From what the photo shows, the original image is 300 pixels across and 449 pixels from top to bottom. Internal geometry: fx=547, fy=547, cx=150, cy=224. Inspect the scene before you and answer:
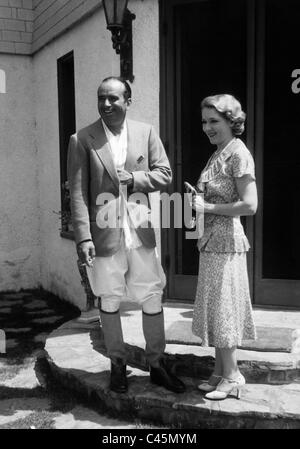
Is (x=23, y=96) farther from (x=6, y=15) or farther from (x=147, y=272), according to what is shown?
(x=147, y=272)

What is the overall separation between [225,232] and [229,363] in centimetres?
77

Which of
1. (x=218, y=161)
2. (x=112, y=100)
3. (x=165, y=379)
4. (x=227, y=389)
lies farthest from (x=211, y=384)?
(x=112, y=100)

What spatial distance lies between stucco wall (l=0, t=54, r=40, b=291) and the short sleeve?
4.66 metres

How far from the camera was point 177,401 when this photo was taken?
3238 millimetres

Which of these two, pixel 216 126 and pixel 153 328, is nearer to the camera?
pixel 216 126

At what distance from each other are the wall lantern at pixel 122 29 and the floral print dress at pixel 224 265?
6.42 ft

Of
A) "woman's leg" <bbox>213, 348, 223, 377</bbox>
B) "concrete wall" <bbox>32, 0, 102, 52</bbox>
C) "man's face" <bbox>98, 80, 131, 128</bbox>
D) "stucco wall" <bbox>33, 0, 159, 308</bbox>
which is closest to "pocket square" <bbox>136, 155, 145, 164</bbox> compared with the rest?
"man's face" <bbox>98, 80, 131, 128</bbox>

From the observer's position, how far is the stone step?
3.08 meters

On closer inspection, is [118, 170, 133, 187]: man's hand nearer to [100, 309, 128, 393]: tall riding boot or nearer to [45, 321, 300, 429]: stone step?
[100, 309, 128, 393]: tall riding boot

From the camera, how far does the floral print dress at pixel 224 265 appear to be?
3035 mm

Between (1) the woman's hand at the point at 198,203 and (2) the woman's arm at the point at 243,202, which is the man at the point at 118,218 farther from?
(2) the woman's arm at the point at 243,202

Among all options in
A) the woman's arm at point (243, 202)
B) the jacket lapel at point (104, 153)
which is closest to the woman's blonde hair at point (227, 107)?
the woman's arm at point (243, 202)

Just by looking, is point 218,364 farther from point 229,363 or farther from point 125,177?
point 125,177
